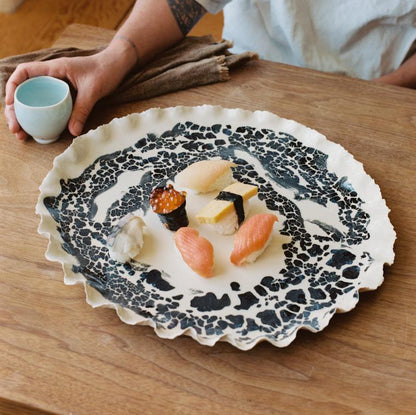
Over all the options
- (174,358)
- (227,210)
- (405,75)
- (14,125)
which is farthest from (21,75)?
(405,75)

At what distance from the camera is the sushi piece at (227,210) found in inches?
40.5

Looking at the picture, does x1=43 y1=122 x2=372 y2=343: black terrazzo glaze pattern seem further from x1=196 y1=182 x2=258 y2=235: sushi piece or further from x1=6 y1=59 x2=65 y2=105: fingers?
x1=6 y1=59 x2=65 y2=105: fingers

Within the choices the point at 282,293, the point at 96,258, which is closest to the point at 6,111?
the point at 96,258

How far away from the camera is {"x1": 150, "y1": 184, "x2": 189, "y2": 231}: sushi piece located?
104cm

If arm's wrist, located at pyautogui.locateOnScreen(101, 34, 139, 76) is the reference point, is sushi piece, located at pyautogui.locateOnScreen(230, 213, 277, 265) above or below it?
below

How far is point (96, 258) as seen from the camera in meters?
1.02

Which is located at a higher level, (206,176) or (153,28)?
(153,28)

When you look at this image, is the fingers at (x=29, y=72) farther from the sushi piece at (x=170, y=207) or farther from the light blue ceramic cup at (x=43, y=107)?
the sushi piece at (x=170, y=207)

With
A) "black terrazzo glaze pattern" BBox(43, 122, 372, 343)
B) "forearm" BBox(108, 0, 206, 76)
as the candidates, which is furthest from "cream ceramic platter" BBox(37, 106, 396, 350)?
"forearm" BBox(108, 0, 206, 76)

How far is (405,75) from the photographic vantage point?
5.12 ft

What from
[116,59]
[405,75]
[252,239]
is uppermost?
[116,59]

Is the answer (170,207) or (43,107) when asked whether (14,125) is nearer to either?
(43,107)

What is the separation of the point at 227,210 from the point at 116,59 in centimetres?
55

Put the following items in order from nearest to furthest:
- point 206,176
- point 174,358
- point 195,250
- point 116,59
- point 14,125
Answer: point 174,358 < point 195,250 < point 206,176 < point 14,125 < point 116,59
